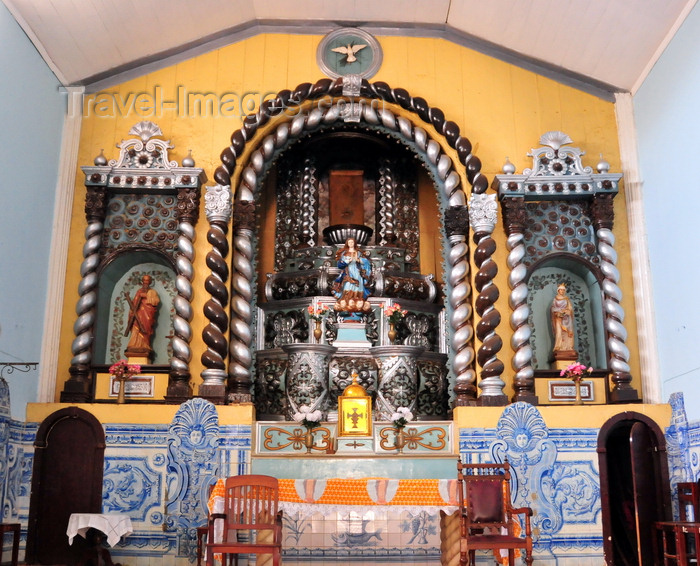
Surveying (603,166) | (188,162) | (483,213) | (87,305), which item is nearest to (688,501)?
(483,213)

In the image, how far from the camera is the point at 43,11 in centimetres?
953

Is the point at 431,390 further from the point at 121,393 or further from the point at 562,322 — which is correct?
the point at 121,393

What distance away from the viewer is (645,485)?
9430 mm

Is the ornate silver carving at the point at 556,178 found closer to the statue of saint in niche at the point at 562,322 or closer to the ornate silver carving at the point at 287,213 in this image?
the statue of saint in niche at the point at 562,322

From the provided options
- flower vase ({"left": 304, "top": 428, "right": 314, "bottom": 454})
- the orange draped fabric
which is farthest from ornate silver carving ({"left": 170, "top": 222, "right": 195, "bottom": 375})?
the orange draped fabric

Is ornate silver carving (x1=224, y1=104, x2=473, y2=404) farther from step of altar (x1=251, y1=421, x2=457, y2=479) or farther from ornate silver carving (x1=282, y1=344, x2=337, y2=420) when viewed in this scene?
step of altar (x1=251, y1=421, x2=457, y2=479)

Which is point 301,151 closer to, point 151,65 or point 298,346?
point 151,65

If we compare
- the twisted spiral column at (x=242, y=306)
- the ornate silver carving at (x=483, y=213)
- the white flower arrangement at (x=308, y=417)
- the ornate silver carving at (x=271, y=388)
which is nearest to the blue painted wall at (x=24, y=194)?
the twisted spiral column at (x=242, y=306)

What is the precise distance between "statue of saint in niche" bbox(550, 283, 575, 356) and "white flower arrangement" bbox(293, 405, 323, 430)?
10.4 ft

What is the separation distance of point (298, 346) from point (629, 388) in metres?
4.05

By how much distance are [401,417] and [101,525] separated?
11.3ft

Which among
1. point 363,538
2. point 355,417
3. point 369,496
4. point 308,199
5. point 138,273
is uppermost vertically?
point 308,199

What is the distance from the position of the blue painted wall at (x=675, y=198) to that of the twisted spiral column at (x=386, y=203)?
3604mm

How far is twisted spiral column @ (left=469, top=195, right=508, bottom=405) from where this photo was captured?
33.0ft
